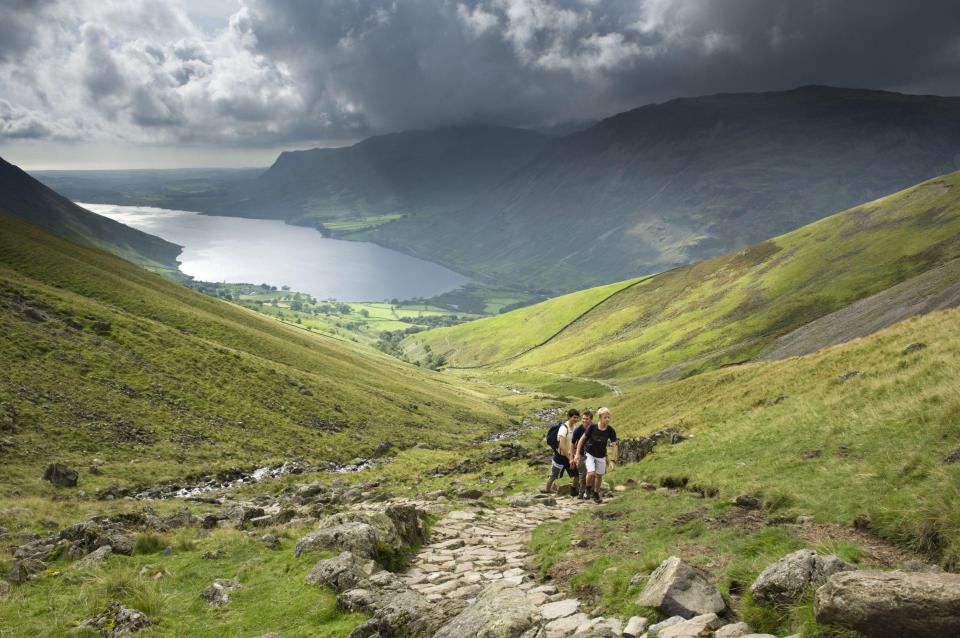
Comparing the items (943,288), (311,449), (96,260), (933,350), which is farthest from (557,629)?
(96,260)

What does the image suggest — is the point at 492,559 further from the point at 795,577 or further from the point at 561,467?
the point at 561,467

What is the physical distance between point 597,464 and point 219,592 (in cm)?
1459

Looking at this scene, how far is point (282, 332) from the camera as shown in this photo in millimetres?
101125

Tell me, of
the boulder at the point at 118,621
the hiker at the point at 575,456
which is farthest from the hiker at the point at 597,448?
the boulder at the point at 118,621

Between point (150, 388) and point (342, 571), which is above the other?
point (342, 571)

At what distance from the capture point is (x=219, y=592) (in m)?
14.8

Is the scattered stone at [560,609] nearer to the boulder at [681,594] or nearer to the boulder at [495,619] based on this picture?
the boulder at [495,619]

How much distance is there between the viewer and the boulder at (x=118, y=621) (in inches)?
485

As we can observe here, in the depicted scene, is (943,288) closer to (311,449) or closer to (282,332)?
Answer: (311,449)

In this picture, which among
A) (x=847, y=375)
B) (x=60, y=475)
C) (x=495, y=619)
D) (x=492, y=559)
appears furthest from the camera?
(x=60, y=475)

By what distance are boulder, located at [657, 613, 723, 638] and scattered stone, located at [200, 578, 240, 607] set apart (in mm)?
11369

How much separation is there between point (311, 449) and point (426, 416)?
31673mm

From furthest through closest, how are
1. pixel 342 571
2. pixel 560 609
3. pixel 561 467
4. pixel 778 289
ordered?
pixel 778 289 < pixel 561 467 < pixel 342 571 < pixel 560 609

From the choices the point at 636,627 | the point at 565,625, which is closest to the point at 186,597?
the point at 565,625
